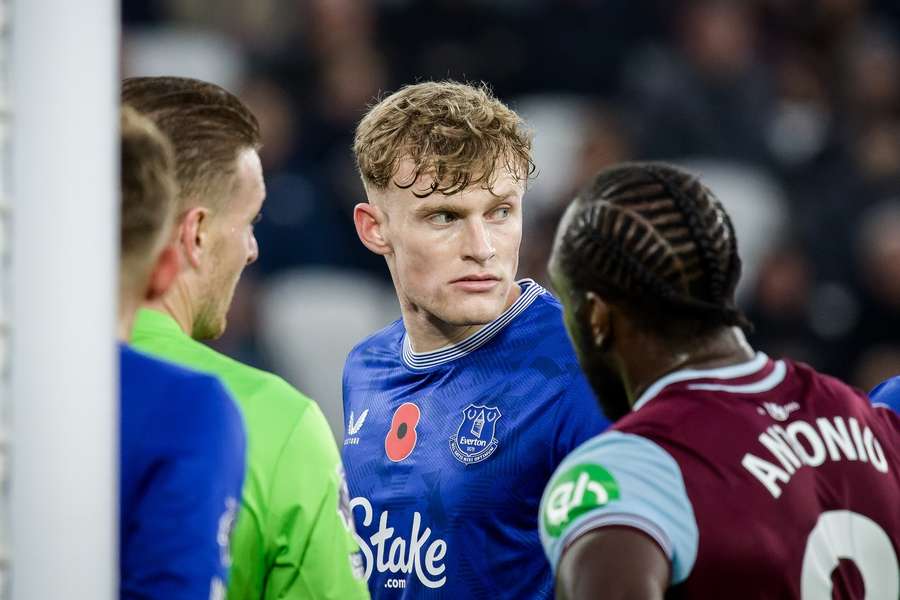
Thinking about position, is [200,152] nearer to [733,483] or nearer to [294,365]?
[733,483]

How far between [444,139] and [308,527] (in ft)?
4.40

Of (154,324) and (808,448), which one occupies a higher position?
(154,324)

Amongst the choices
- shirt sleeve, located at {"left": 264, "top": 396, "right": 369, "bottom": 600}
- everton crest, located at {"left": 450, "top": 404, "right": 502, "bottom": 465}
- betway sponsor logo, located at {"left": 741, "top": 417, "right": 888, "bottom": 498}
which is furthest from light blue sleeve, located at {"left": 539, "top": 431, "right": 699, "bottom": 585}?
everton crest, located at {"left": 450, "top": 404, "right": 502, "bottom": 465}

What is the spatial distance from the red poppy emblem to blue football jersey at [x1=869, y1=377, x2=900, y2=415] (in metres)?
1.17

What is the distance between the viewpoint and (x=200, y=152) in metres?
2.59

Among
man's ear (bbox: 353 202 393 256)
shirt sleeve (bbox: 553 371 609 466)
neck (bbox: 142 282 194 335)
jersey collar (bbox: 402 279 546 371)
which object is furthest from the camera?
man's ear (bbox: 353 202 393 256)

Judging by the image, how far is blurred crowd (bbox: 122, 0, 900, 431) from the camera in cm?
697

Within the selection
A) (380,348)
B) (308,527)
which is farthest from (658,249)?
(380,348)

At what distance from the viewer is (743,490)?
206 centimetres

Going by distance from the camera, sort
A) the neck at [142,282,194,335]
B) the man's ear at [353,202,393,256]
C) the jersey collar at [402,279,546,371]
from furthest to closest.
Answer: the man's ear at [353,202,393,256] < the jersey collar at [402,279,546,371] < the neck at [142,282,194,335]

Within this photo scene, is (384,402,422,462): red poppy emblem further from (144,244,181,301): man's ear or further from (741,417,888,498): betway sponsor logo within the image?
(741,417,888,498): betway sponsor logo

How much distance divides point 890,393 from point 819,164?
500 centimetres

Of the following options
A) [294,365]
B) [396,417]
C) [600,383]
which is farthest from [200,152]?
[294,365]

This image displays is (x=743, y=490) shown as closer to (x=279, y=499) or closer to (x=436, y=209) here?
(x=279, y=499)
